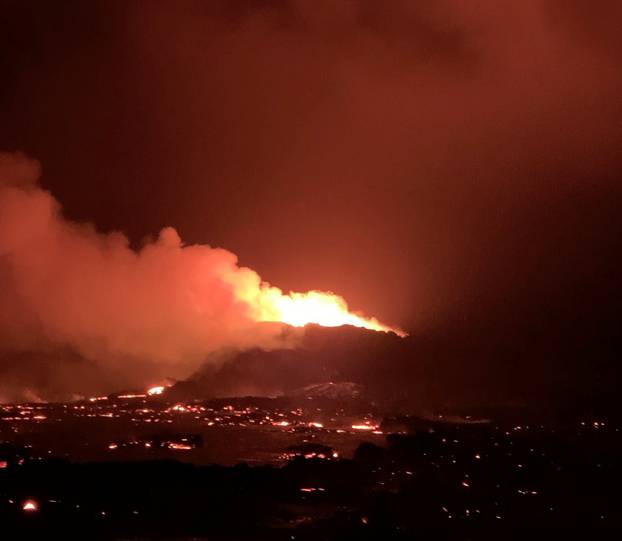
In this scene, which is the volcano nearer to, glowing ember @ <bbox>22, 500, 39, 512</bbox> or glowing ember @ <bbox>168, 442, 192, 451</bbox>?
glowing ember @ <bbox>168, 442, 192, 451</bbox>

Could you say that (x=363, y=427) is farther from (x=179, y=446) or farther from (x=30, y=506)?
(x=30, y=506)

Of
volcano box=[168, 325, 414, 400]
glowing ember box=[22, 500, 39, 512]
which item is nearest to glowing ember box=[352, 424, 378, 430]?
volcano box=[168, 325, 414, 400]

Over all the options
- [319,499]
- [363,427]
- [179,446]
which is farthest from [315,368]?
[319,499]

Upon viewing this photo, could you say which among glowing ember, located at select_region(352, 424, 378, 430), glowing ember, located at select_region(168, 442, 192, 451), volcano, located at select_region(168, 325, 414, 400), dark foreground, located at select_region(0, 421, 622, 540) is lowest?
dark foreground, located at select_region(0, 421, 622, 540)

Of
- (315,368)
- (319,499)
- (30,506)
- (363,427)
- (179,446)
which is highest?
(315,368)

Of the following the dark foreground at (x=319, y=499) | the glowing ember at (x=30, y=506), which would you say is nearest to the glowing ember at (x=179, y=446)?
the dark foreground at (x=319, y=499)

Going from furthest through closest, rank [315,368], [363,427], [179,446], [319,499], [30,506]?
1. [315,368]
2. [363,427]
3. [179,446]
4. [319,499]
5. [30,506]
